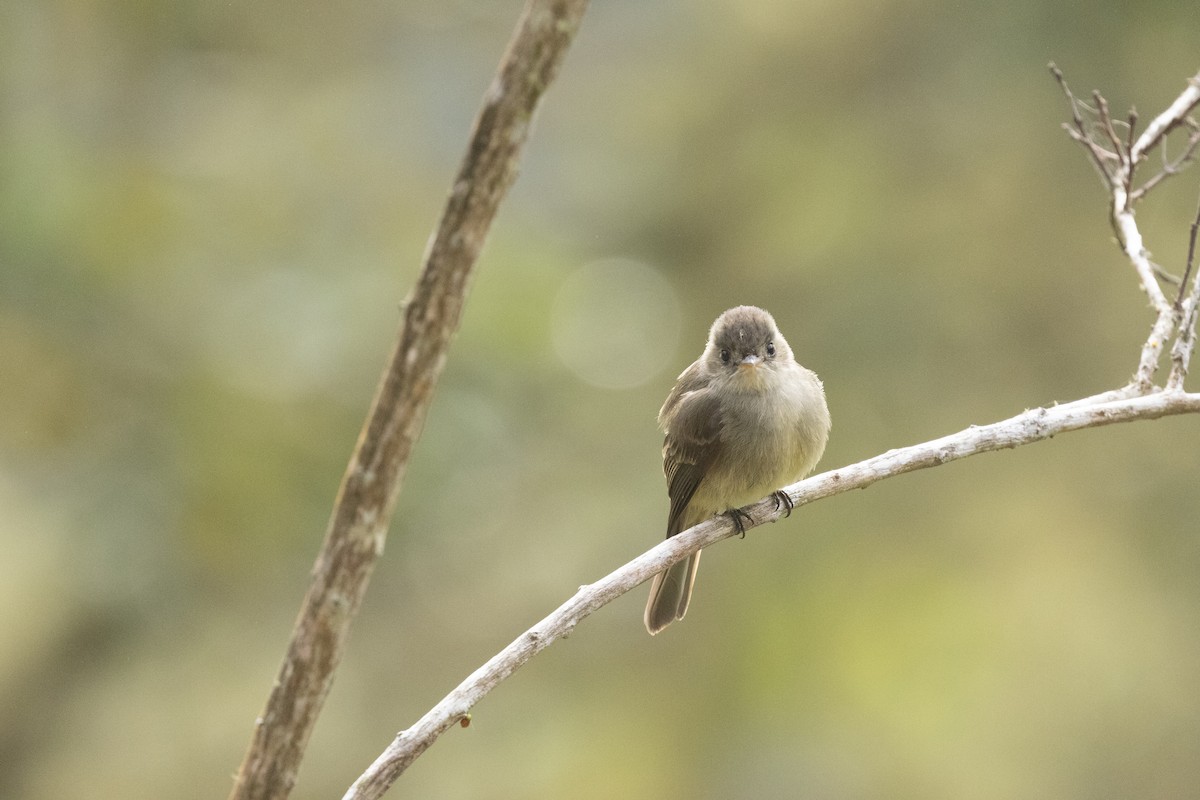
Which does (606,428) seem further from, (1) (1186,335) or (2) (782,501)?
(1) (1186,335)

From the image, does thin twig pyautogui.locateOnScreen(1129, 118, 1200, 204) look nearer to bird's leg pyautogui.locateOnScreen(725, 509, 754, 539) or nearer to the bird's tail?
bird's leg pyautogui.locateOnScreen(725, 509, 754, 539)

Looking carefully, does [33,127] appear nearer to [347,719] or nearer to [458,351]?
[458,351]

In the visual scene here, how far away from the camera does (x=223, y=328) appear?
8977 millimetres

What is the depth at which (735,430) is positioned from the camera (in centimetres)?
445

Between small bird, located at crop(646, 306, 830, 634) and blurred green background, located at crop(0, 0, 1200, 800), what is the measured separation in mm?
3627

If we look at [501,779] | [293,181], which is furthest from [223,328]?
[501,779]

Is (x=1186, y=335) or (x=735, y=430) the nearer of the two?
(x=1186, y=335)

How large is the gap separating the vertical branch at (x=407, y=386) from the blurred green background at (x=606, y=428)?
577cm

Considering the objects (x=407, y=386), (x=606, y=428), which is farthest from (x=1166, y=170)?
(x=606, y=428)

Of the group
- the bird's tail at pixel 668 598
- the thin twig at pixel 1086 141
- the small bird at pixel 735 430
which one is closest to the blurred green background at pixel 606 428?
the small bird at pixel 735 430

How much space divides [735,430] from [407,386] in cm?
232

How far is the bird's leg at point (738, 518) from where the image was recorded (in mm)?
4117

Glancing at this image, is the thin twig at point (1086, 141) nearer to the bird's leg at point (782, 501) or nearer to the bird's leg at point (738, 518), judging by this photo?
the bird's leg at point (782, 501)

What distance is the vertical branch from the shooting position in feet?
7.43
